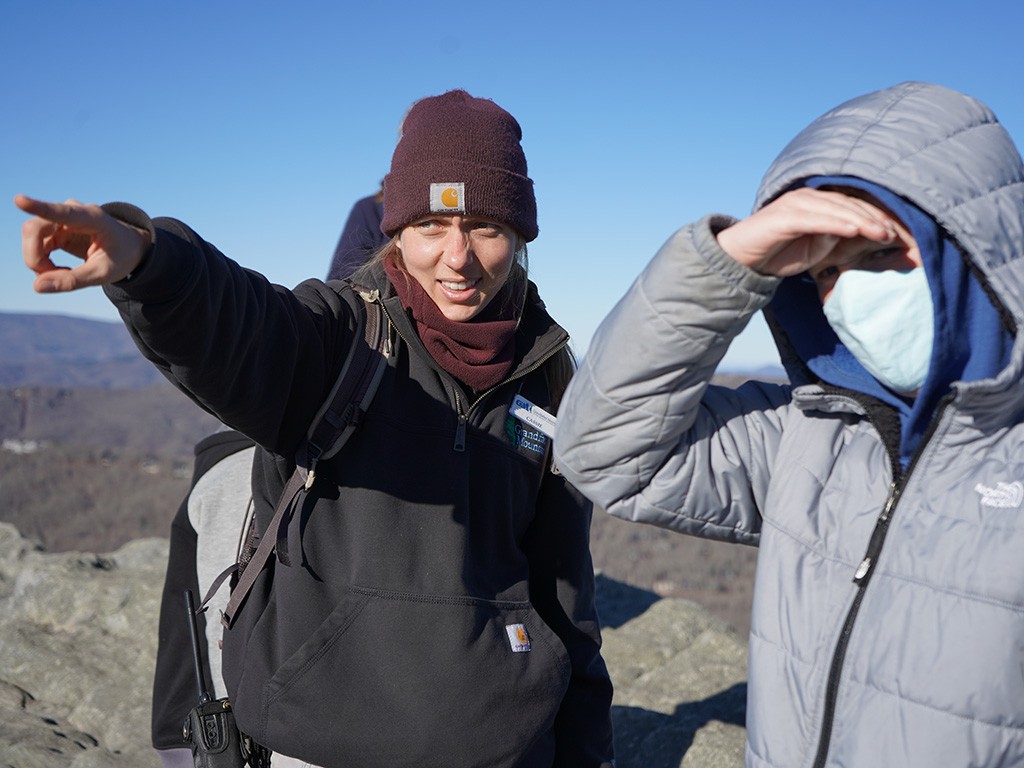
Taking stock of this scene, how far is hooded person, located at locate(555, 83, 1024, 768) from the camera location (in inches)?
46.4

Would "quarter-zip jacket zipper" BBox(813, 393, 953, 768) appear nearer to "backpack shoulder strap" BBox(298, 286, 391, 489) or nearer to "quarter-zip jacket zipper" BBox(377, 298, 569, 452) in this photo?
"quarter-zip jacket zipper" BBox(377, 298, 569, 452)

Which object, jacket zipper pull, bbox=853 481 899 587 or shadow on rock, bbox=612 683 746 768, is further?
shadow on rock, bbox=612 683 746 768

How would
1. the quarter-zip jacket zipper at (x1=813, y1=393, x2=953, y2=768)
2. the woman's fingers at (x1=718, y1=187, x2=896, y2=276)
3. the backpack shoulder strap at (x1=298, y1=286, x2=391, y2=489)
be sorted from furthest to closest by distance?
1. the backpack shoulder strap at (x1=298, y1=286, x2=391, y2=489)
2. the quarter-zip jacket zipper at (x1=813, y1=393, x2=953, y2=768)
3. the woman's fingers at (x1=718, y1=187, x2=896, y2=276)

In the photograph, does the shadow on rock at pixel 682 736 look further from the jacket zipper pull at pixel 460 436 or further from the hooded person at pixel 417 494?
the jacket zipper pull at pixel 460 436

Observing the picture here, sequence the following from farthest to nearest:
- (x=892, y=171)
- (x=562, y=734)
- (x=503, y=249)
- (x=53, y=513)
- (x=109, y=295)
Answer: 1. (x=53, y=513)
2. (x=562, y=734)
3. (x=503, y=249)
4. (x=109, y=295)
5. (x=892, y=171)

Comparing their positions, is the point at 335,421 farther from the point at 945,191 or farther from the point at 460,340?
the point at 945,191

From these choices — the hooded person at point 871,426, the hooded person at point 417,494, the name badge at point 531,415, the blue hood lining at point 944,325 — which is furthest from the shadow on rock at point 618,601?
the blue hood lining at point 944,325

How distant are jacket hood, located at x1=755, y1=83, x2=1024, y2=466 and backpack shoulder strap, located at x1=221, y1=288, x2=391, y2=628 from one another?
1.05 meters

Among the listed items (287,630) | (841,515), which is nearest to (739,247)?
(841,515)

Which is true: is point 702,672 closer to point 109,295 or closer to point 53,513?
point 109,295

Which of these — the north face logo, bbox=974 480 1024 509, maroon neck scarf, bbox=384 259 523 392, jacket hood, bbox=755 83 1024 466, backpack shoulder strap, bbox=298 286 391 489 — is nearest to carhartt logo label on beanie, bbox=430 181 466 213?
maroon neck scarf, bbox=384 259 523 392

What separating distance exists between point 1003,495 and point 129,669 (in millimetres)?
4333

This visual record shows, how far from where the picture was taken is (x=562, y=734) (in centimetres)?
240

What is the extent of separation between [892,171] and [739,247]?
239 millimetres
